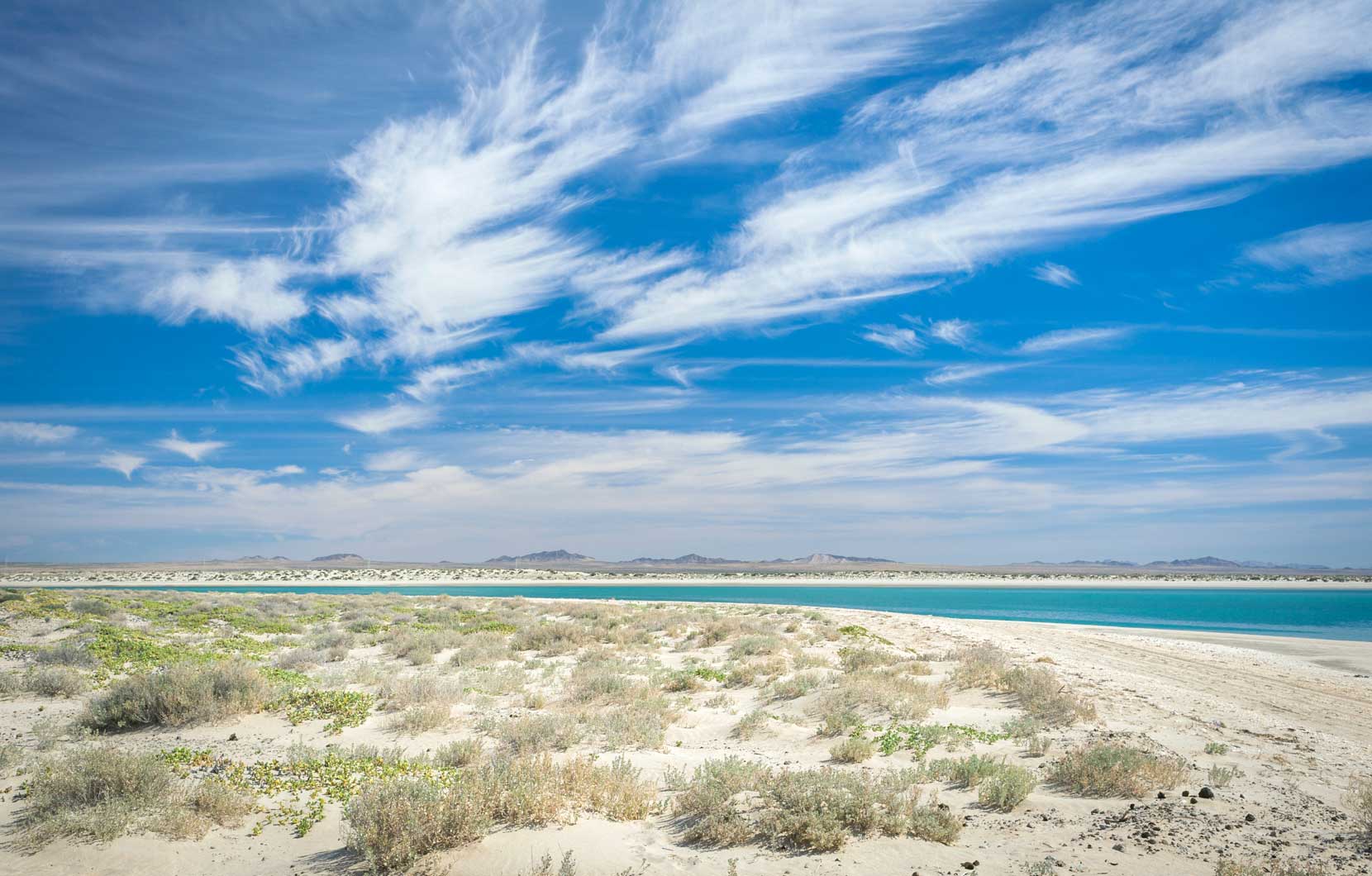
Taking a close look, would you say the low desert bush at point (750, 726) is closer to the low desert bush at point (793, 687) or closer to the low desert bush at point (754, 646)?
the low desert bush at point (793, 687)

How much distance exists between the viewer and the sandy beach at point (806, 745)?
7.35 m

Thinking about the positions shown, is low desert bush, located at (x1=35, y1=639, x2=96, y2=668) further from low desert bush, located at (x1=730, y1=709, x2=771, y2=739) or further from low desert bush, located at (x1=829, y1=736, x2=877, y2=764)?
low desert bush, located at (x1=829, y1=736, x2=877, y2=764)

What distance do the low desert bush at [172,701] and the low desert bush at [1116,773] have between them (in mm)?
13780

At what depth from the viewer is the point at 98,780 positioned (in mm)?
8180

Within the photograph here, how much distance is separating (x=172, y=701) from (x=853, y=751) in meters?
11.7

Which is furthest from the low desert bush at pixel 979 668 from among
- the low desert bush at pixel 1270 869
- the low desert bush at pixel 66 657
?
the low desert bush at pixel 66 657

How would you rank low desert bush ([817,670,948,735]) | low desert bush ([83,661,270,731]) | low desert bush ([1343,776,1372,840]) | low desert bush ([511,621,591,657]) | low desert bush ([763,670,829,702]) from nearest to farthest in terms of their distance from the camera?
low desert bush ([1343,776,1372,840])
low desert bush ([83,661,270,731])
low desert bush ([817,670,948,735])
low desert bush ([763,670,829,702])
low desert bush ([511,621,591,657])

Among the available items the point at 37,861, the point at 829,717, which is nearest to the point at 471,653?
the point at 829,717

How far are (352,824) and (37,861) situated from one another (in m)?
3.25

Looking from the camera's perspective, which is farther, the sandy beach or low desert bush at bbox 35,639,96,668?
low desert bush at bbox 35,639,96,668

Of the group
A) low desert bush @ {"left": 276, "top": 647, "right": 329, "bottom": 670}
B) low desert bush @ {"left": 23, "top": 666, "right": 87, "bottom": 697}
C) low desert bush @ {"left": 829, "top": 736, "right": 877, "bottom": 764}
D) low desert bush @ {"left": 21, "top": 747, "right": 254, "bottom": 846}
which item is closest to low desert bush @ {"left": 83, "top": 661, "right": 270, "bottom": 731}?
low desert bush @ {"left": 23, "top": 666, "right": 87, "bottom": 697}

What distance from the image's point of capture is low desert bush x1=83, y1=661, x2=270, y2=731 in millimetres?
11859

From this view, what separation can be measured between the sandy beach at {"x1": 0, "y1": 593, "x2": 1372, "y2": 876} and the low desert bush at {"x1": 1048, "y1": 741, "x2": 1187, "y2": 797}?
4.0 inches

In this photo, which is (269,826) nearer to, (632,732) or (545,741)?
(545,741)
